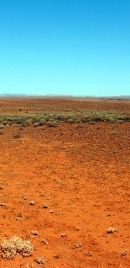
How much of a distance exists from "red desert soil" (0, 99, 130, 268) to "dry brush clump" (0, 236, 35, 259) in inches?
5.4

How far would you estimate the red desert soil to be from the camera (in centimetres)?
843

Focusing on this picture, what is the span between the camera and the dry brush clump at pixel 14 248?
26.4 feet

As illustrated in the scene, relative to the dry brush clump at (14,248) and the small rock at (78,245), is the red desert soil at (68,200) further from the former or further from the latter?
the dry brush clump at (14,248)

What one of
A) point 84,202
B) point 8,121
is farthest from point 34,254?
point 8,121

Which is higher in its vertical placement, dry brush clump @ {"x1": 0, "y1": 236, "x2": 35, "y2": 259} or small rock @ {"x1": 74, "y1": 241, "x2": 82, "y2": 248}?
dry brush clump @ {"x1": 0, "y1": 236, "x2": 35, "y2": 259}

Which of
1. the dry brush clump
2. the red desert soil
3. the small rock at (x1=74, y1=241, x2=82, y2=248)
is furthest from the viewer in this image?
the small rock at (x1=74, y1=241, x2=82, y2=248)

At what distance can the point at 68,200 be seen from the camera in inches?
485

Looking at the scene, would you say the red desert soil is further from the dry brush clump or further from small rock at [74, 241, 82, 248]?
the dry brush clump

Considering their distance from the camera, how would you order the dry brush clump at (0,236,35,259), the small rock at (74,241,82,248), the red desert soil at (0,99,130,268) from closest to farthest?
the dry brush clump at (0,236,35,259), the red desert soil at (0,99,130,268), the small rock at (74,241,82,248)

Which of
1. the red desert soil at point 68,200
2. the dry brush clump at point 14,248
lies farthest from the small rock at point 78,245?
the dry brush clump at point 14,248

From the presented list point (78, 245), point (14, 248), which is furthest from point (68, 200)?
point (14, 248)

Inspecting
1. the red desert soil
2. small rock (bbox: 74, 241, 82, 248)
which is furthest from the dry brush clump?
small rock (bbox: 74, 241, 82, 248)

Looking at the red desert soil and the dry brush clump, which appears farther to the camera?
the red desert soil

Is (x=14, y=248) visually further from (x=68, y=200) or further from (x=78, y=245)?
(x=68, y=200)
